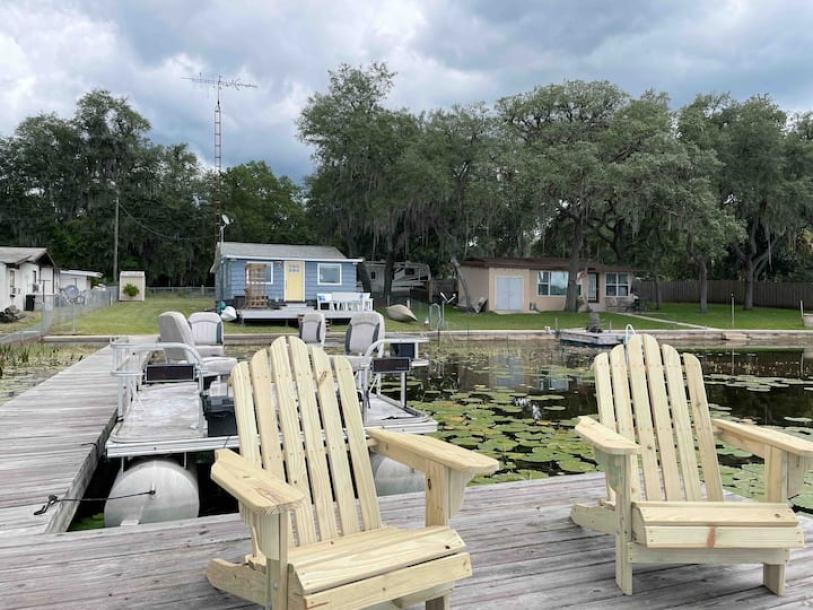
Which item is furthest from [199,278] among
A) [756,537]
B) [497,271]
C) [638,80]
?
[756,537]

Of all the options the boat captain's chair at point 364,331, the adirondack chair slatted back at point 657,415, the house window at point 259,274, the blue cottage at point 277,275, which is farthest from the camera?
the house window at point 259,274

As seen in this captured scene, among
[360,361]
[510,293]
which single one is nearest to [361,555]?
[360,361]

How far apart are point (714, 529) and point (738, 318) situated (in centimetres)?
2130

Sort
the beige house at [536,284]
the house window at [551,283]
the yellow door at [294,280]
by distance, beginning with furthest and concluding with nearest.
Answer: the house window at [551,283], the beige house at [536,284], the yellow door at [294,280]

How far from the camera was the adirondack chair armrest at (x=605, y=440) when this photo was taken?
2.00 meters

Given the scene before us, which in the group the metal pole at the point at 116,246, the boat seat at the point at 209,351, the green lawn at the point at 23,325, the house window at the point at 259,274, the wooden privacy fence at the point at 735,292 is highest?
the metal pole at the point at 116,246

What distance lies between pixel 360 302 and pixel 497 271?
6.42 m

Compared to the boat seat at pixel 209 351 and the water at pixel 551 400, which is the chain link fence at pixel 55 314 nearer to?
the boat seat at pixel 209 351

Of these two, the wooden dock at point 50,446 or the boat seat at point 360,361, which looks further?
the boat seat at point 360,361

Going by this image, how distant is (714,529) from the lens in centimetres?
201

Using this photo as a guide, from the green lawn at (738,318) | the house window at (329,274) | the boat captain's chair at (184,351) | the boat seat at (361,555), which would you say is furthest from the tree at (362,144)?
the boat seat at (361,555)

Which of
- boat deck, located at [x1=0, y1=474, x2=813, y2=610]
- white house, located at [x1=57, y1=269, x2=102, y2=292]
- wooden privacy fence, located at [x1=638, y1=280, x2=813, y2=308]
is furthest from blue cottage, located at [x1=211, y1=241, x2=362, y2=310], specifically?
boat deck, located at [x1=0, y1=474, x2=813, y2=610]

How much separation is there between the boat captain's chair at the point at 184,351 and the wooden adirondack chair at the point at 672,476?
326 centimetres

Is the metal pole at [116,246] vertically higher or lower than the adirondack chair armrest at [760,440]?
higher
